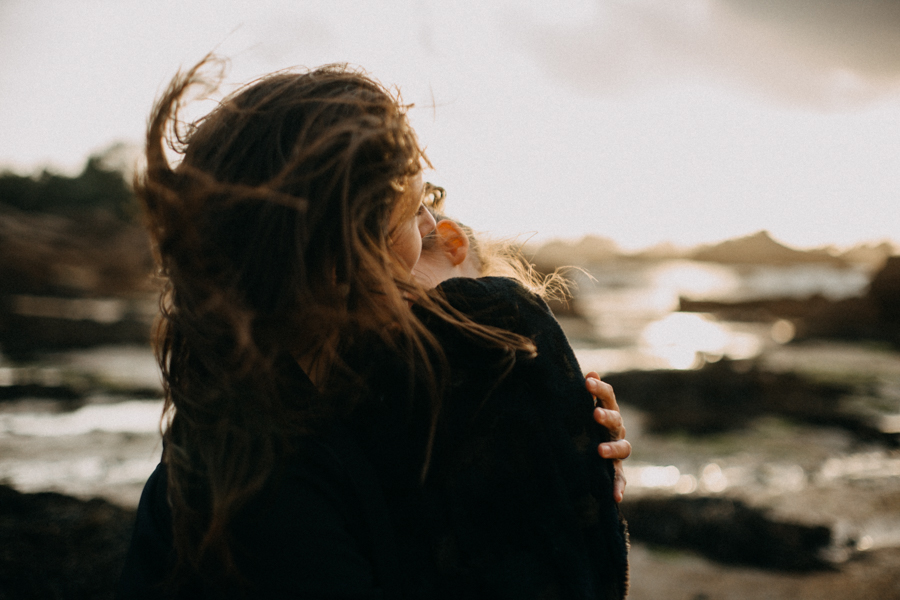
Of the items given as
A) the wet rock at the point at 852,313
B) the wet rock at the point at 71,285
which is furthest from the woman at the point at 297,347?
the wet rock at the point at 852,313

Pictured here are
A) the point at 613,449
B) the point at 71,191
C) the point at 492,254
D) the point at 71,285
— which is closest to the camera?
the point at 613,449

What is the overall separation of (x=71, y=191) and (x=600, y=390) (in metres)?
44.8

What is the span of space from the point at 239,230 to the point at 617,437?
988 millimetres

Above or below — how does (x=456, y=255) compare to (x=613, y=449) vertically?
above

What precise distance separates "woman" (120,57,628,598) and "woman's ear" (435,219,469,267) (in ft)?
1.00

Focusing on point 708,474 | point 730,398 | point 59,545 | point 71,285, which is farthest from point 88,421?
point 71,285

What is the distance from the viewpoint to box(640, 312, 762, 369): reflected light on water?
10180mm

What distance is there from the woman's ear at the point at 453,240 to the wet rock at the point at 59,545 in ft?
6.50

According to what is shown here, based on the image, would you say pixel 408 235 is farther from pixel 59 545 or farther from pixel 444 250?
pixel 59 545

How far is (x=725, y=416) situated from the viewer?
7059 millimetres

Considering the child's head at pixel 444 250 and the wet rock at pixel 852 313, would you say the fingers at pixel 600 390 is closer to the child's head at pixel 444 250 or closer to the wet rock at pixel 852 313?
the child's head at pixel 444 250

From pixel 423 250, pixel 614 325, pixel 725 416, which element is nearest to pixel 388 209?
pixel 423 250

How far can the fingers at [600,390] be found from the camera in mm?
1242

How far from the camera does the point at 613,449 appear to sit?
1.19 meters
